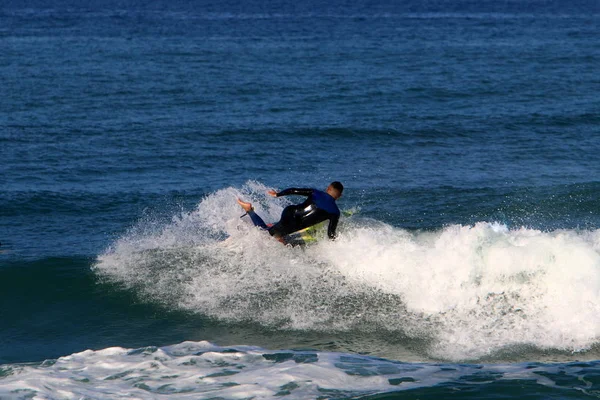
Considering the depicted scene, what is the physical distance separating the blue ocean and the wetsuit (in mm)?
416

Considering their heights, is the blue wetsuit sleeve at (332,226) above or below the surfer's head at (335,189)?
below

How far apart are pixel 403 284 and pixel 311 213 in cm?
198

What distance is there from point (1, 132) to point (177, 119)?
5.39 meters

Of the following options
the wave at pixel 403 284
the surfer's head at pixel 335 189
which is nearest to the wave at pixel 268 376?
the wave at pixel 403 284

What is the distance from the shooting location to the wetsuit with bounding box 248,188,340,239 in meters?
14.6

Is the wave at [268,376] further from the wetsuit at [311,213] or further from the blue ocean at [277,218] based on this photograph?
the wetsuit at [311,213]

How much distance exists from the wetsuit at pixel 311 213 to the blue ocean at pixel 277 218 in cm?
42

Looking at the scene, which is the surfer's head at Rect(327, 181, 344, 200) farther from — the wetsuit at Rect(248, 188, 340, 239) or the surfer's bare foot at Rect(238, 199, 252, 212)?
the surfer's bare foot at Rect(238, 199, 252, 212)

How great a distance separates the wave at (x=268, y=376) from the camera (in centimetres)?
1062

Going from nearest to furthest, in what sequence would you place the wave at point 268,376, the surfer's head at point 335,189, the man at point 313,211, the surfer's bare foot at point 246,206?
the wave at point 268,376
the surfer's head at point 335,189
the man at point 313,211
the surfer's bare foot at point 246,206

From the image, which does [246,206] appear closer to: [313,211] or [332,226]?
[313,211]

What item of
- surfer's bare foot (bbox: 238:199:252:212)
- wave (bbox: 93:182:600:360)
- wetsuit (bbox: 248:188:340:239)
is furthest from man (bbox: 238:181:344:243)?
surfer's bare foot (bbox: 238:199:252:212)

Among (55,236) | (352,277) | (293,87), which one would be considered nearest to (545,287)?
(352,277)

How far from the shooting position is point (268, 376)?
1128cm
